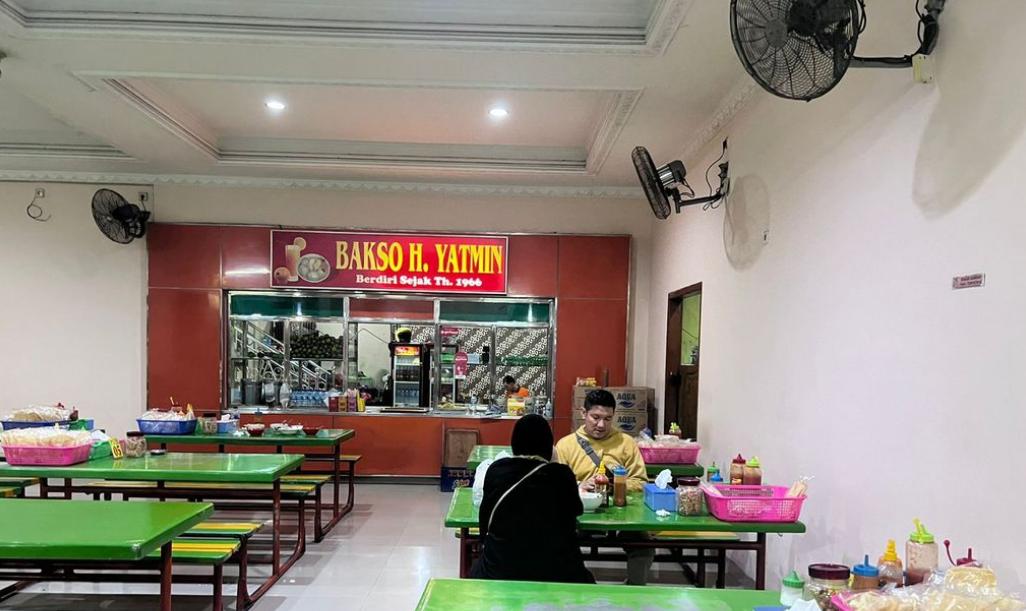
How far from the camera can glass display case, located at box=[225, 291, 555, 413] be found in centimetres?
775

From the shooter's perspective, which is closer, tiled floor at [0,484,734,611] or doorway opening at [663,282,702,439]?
tiled floor at [0,484,734,611]

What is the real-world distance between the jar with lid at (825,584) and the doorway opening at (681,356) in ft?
13.0

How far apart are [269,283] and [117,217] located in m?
1.71

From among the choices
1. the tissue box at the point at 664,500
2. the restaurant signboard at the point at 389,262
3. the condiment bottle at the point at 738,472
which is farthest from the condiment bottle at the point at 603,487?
the restaurant signboard at the point at 389,262

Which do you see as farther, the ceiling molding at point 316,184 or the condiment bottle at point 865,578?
the ceiling molding at point 316,184

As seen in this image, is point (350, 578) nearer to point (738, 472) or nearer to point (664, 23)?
point (738, 472)

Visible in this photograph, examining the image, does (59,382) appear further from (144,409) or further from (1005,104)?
(1005,104)

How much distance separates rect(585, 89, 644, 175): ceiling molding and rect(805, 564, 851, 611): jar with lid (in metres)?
3.57

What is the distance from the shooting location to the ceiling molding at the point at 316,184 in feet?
24.6

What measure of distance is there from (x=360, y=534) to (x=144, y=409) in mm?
3649

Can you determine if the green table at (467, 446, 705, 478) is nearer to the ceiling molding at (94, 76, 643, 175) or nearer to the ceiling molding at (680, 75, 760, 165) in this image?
the ceiling molding at (680, 75, 760, 165)

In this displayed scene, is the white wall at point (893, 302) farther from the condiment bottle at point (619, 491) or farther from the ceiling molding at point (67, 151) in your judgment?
the ceiling molding at point (67, 151)

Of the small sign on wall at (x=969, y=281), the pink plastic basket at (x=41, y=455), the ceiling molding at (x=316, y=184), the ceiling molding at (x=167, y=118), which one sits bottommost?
the pink plastic basket at (x=41, y=455)

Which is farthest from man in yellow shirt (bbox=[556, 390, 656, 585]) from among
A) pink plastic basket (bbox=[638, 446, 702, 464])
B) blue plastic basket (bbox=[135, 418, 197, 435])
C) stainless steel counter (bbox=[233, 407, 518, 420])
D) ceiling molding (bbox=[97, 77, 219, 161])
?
ceiling molding (bbox=[97, 77, 219, 161])
